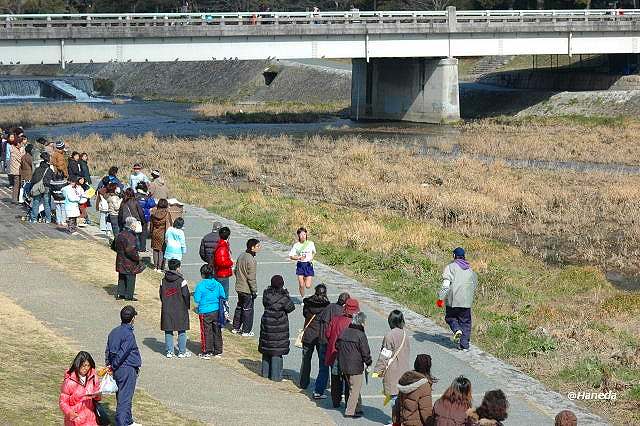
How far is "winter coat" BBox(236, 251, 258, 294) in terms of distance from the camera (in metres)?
16.0

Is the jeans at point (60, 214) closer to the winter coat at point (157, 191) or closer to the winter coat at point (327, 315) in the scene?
the winter coat at point (157, 191)

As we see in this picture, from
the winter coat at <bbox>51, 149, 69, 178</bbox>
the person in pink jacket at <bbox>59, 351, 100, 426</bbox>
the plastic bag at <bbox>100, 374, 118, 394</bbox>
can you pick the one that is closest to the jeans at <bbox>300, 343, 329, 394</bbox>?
the plastic bag at <bbox>100, 374, 118, 394</bbox>

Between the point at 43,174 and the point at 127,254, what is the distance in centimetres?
752

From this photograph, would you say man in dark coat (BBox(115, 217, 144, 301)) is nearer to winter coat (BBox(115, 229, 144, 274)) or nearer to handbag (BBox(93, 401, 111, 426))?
winter coat (BBox(115, 229, 144, 274))

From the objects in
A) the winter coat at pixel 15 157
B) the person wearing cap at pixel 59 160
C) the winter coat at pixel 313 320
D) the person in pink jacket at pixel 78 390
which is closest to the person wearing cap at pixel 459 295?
the winter coat at pixel 313 320

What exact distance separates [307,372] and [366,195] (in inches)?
838

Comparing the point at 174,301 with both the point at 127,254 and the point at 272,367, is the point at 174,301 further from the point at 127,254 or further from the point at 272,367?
the point at 127,254

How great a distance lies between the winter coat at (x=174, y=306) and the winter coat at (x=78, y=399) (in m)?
3.78

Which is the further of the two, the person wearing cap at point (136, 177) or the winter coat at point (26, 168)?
the winter coat at point (26, 168)

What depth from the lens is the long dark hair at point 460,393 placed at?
387 inches

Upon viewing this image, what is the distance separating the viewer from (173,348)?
14812 millimetres

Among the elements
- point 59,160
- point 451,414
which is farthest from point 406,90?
point 451,414

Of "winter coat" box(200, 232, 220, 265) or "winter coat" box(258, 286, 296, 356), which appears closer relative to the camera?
"winter coat" box(258, 286, 296, 356)

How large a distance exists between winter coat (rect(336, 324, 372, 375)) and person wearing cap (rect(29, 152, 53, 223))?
13.3 m
